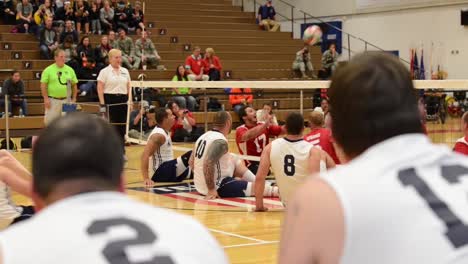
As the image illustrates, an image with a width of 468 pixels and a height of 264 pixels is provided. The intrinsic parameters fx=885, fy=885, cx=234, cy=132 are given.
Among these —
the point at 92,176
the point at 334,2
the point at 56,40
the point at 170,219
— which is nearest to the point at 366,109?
the point at 170,219

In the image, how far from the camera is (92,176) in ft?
7.04

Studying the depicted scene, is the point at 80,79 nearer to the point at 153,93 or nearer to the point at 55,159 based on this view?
the point at 153,93

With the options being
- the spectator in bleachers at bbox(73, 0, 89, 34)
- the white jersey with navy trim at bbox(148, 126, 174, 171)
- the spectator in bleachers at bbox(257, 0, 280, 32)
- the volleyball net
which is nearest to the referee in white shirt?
the volleyball net

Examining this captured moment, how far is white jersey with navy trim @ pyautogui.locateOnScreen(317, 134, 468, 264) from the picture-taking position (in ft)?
6.86

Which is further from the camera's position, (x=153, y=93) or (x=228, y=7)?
(x=228, y=7)

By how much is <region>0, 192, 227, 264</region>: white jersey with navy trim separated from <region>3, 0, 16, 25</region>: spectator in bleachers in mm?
22905

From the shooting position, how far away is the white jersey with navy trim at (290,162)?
29.9ft

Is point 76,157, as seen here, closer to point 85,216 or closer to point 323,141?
point 85,216

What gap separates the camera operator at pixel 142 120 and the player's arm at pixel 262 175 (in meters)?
6.42

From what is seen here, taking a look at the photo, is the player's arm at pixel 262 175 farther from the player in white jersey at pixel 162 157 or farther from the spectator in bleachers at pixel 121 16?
the spectator in bleachers at pixel 121 16

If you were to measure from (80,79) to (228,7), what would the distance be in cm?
1085

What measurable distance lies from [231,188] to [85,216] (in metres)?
8.87

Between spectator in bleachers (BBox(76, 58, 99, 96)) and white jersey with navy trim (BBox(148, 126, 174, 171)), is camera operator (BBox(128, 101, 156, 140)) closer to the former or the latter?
white jersey with navy trim (BBox(148, 126, 174, 171))

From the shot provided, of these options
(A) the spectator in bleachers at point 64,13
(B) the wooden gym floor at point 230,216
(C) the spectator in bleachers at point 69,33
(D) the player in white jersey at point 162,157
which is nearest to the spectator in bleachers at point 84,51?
(C) the spectator in bleachers at point 69,33
